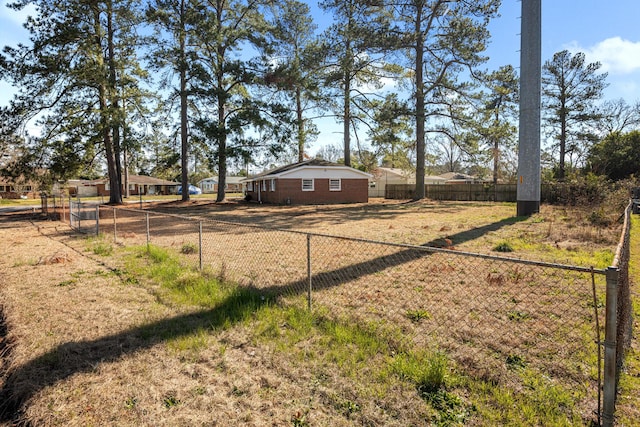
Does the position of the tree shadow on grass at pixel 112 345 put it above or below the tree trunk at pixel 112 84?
below

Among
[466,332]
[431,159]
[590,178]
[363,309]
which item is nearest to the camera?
[466,332]

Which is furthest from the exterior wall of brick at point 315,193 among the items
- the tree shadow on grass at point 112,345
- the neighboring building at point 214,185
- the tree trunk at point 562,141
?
the neighboring building at point 214,185

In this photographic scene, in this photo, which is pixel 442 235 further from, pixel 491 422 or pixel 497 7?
pixel 497 7

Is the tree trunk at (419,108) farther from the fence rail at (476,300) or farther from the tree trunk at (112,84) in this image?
the tree trunk at (112,84)

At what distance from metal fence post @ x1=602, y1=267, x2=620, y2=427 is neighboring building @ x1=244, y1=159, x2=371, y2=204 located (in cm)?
2539

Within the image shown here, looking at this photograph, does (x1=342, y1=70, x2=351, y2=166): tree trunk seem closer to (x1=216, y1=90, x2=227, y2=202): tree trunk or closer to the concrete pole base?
(x1=216, y1=90, x2=227, y2=202): tree trunk

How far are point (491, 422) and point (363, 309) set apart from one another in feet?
7.45

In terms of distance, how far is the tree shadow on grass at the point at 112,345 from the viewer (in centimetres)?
312

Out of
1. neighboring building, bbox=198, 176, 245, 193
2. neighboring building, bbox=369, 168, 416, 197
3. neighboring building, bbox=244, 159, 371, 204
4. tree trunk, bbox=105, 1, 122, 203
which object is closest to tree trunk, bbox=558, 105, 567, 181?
neighboring building, bbox=369, 168, 416, 197

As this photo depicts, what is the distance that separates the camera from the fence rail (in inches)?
118

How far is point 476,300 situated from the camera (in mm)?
4980

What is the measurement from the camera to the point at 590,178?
1645cm

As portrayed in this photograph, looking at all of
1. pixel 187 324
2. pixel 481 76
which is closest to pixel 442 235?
pixel 187 324

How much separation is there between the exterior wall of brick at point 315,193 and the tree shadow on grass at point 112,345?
2183 cm
